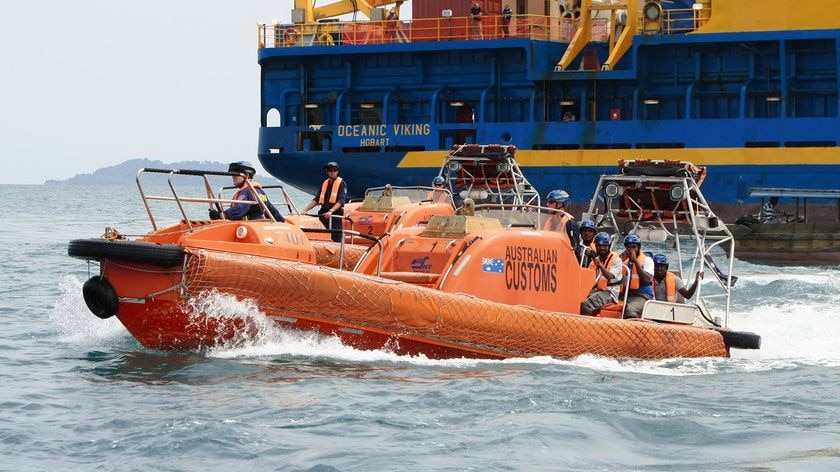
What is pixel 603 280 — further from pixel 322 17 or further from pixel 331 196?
pixel 322 17

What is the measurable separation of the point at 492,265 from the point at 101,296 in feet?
12.1

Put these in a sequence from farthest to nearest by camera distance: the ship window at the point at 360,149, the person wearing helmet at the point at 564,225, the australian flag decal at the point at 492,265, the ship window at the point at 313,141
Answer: the ship window at the point at 313,141
the ship window at the point at 360,149
the person wearing helmet at the point at 564,225
the australian flag decal at the point at 492,265

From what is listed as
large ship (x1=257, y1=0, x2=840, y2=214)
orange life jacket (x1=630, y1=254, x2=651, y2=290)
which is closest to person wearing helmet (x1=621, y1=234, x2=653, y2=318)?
orange life jacket (x1=630, y1=254, x2=651, y2=290)

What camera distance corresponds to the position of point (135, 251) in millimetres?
12672

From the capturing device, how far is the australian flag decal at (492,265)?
13883 mm

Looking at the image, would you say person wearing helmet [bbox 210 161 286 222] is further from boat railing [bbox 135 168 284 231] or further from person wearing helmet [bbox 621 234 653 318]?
person wearing helmet [bbox 621 234 653 318]

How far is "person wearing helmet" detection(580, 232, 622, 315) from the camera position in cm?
1470

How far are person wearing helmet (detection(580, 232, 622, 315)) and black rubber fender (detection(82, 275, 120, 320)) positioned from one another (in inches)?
186

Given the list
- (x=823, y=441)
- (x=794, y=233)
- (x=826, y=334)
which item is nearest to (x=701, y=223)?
(x=826, y=334)

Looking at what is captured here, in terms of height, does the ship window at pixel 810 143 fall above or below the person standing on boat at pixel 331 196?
above

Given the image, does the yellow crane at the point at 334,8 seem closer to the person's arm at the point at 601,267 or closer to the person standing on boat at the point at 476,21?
the person standing on boat at the point at 476,21

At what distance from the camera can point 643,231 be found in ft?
50.2

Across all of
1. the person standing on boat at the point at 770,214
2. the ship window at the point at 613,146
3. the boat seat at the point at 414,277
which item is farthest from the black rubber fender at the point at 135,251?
the ship window at the point at 613,146

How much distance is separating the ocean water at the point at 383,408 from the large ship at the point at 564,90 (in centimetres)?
2306
